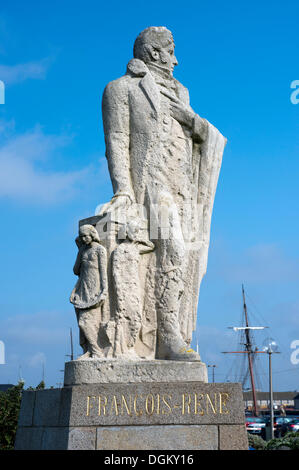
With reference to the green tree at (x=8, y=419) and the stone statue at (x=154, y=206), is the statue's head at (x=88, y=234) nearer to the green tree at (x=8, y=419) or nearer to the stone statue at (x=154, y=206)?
the stone statue at (x=154, y=206)

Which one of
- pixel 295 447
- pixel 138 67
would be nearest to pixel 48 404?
pixel 138 67

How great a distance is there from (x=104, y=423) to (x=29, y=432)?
4.03 ft

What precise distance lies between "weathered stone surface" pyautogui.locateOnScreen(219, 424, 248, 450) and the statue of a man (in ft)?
3.04

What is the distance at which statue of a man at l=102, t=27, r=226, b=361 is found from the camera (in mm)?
7723

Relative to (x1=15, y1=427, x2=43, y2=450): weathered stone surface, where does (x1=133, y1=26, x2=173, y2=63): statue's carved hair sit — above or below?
above

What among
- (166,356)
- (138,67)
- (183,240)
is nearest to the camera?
(166,356)

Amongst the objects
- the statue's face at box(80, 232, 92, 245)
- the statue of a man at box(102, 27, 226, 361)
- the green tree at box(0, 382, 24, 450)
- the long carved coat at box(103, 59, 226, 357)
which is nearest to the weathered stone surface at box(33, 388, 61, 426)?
the statue of a man at box(102, 27, 226, 361)

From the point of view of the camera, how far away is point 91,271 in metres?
7.46

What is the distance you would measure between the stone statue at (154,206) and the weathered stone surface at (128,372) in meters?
0.18

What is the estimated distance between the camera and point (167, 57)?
29.7 ft

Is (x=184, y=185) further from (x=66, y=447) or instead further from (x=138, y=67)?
(x=66, y=447)

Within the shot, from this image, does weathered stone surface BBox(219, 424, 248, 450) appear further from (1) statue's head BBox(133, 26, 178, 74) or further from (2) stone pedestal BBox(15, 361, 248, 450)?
(1) statue's head BBox(133, 26, 178, 74)

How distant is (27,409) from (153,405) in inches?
68.9

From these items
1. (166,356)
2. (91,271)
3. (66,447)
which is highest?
(91,271)
